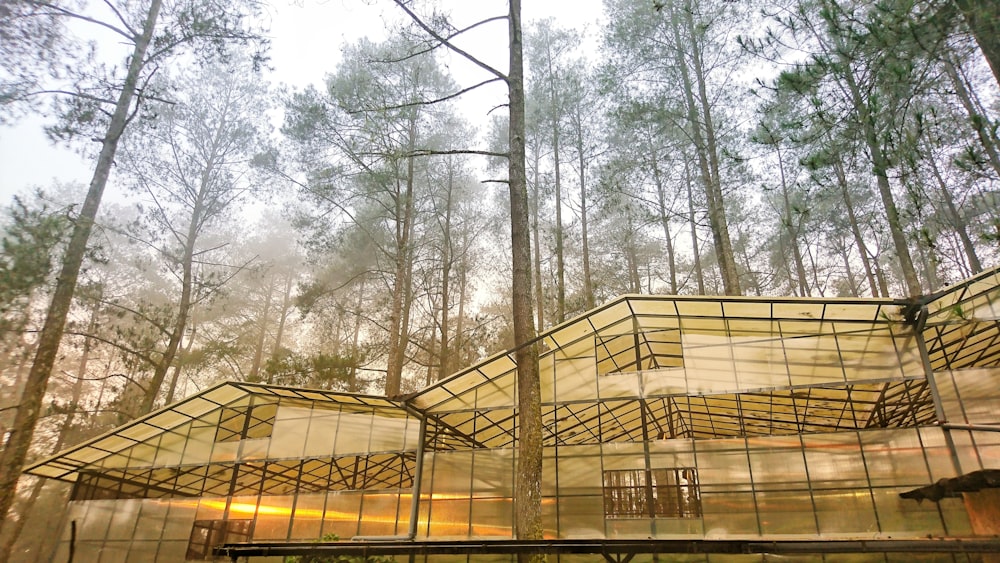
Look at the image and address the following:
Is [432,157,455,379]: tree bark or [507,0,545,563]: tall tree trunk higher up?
[432,157,455,379]: tree bark

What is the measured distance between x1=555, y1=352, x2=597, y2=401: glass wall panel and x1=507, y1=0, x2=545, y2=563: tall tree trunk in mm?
2926

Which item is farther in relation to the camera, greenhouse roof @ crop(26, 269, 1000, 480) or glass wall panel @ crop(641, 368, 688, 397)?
glass wall panel @ crop(641, 368, 688, 397)

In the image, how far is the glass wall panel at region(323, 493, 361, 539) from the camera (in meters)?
10.1

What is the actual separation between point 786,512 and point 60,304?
38.3 ft

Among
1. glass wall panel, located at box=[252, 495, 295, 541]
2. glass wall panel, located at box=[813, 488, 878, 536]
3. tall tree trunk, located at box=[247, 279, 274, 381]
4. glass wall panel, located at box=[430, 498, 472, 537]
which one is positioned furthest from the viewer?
tall tree trunk, located at box=[247, 279, 274, 381]

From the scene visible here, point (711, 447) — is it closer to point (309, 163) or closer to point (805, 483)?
point (805, 483)

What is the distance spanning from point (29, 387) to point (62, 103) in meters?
4.90

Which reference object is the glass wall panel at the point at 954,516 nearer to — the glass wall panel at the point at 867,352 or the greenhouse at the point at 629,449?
the greenhouse at the point at 629,449

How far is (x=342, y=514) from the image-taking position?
10.3 meters

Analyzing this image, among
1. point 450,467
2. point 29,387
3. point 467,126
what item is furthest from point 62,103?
point 467,126

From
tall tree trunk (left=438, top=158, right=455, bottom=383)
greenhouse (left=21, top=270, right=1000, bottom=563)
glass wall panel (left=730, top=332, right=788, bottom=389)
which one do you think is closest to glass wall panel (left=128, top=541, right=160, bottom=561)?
greenhouse (left=21, top=270, right=1000, bottom=563)

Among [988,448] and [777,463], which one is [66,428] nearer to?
[777,463]

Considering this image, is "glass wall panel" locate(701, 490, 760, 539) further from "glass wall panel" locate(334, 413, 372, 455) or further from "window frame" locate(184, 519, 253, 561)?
"window frame" locate(184, 519, 253, 561)

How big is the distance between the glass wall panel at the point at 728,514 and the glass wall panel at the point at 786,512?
156 mm
